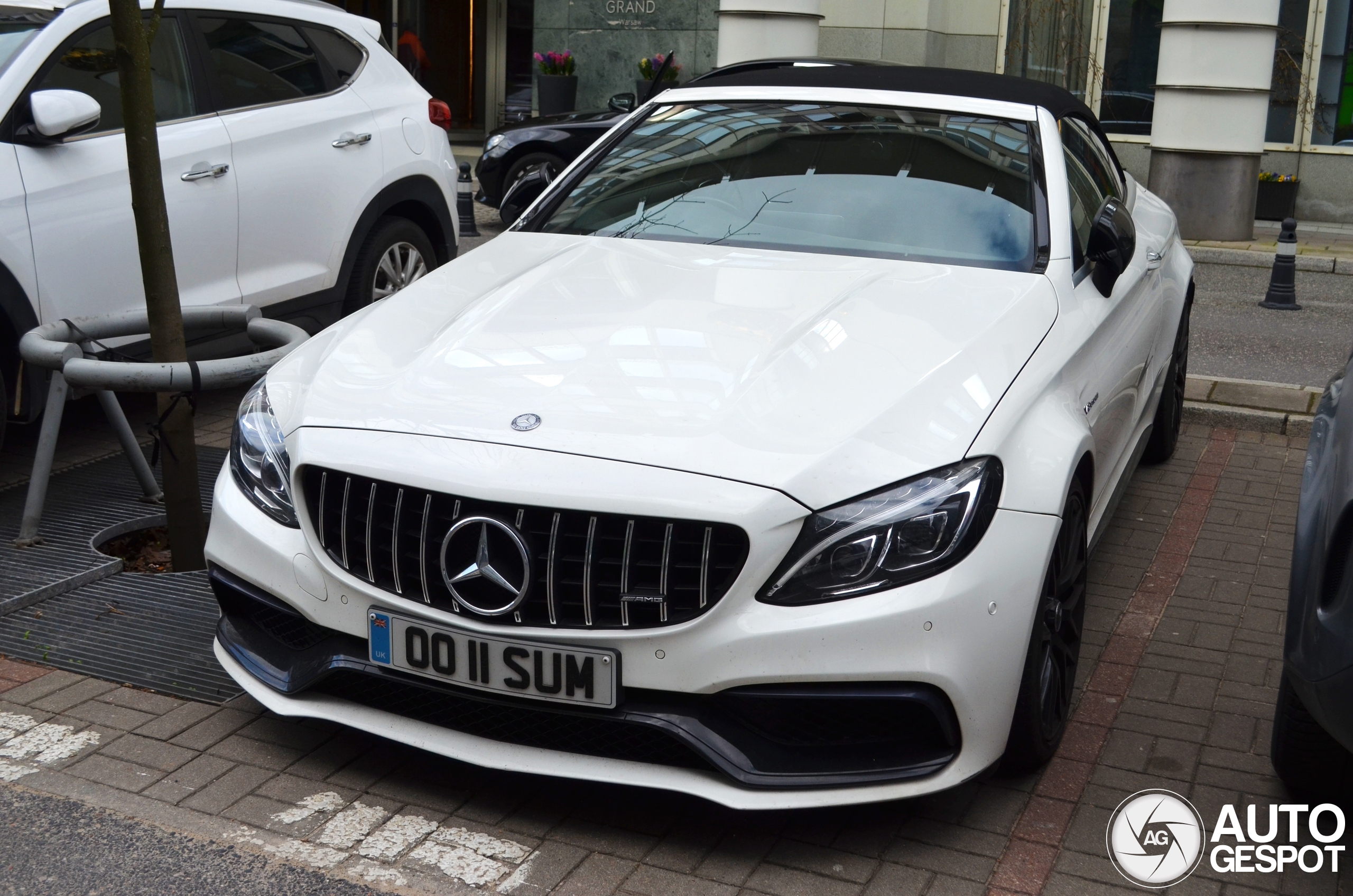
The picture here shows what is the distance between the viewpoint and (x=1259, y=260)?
41.1 feet

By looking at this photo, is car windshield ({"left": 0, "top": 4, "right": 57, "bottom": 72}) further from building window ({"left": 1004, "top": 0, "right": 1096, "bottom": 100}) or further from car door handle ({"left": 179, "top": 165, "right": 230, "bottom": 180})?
building window ({"left": 1004, "top": 0, "right": 1096, "bottom": 100})

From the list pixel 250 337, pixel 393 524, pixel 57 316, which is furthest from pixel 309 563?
pixel 57 316

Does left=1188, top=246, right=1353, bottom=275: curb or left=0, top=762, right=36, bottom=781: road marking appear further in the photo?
left=1188, top=246, right=1353, bottom=275: curb

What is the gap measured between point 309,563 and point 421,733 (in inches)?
17.8

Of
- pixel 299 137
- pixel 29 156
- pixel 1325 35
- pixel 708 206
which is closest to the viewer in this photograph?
pixel 708 206

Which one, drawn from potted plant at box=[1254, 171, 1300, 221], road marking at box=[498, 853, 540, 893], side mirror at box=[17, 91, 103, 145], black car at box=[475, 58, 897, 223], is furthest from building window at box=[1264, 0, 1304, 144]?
road marking at box=[498, 853, 540, 893]

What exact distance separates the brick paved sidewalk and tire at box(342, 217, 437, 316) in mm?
3189

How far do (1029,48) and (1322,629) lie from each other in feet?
57.1

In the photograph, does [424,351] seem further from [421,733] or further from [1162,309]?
[1162,309]

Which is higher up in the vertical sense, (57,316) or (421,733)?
(57,316)

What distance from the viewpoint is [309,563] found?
3.16 metres

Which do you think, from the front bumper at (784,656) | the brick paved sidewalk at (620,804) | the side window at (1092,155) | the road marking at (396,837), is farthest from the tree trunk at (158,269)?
the side window at (1092,155)

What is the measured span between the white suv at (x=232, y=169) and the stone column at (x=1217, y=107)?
29.4 ft

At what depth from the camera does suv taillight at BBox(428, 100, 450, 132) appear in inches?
288
